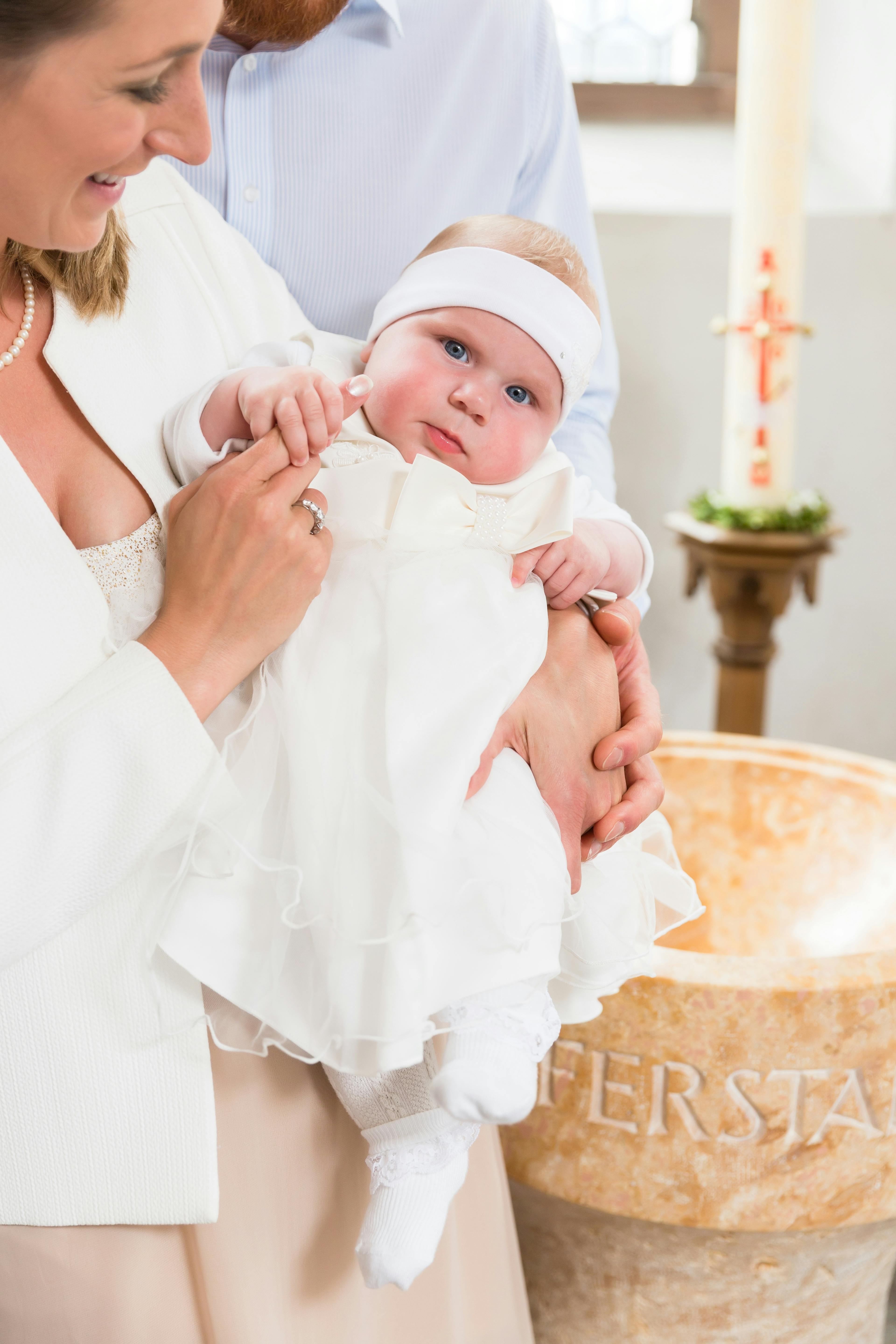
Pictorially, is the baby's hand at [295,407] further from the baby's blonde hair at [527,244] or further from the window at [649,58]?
the window at [649,58]

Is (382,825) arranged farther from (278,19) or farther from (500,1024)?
(278,19)

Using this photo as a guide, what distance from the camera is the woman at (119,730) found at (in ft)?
2.89

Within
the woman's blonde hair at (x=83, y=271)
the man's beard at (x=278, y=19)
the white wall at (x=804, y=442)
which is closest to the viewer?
the woman's blonde hair at (x=83, y=271)

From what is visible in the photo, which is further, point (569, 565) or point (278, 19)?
point (278, 19)

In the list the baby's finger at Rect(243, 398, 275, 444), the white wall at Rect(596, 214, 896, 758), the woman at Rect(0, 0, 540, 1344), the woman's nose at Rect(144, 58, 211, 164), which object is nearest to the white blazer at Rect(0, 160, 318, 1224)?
the woman at Rect(0, 0, 540, 1344)

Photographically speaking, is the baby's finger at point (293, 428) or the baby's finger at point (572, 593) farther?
the baby's finger at point (572, 593)

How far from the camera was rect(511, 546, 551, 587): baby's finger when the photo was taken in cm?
109

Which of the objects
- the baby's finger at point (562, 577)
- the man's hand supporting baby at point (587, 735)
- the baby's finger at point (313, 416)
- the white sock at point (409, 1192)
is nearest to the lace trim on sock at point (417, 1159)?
the white sock at point (409, 1192)

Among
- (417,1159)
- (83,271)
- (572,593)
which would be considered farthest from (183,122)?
(417,1159)

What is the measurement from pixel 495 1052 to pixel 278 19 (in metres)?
1.10

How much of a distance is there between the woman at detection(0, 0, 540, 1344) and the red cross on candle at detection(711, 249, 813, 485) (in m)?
1.46

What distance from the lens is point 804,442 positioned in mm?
3312

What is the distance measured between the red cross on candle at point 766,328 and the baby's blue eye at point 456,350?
125 cm

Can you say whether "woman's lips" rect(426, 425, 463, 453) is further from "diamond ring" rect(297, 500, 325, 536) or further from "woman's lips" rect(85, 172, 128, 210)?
"woman's lips" rect(85, 172, 128, 210)
